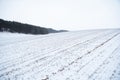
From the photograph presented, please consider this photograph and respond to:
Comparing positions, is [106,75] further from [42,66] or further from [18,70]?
[18,70]

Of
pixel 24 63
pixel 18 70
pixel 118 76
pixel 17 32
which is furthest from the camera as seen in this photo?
pixel 17 32

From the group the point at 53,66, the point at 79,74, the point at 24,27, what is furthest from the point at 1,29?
the point at 79,74

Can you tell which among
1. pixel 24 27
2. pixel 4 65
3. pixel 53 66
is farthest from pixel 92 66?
pixel 24 27

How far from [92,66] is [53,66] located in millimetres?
1922

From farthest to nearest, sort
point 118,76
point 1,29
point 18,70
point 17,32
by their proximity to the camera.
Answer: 1. point 17,32
2. point 1,29
3. point 18,70
4. point 118,76

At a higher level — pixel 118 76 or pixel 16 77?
pixel 118 76

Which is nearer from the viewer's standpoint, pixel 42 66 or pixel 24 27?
pixel 42 66

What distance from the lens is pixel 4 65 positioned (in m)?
6.20

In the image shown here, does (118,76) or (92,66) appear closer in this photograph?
(118,76)

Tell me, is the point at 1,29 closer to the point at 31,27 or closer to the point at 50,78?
the point at 31,27

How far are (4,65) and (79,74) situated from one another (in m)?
3.89

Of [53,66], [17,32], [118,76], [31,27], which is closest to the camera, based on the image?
[118,76]

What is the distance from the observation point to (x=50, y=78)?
4.79 m

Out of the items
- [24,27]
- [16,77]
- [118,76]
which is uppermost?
[24,27]
